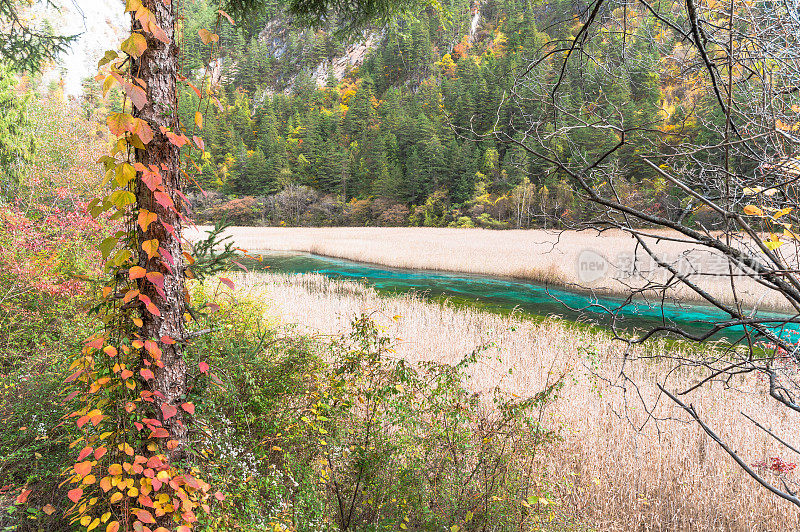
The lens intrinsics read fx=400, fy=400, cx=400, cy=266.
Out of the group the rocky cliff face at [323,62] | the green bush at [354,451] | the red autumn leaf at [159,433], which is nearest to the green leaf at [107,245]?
the red autumn leaf at [159,433]

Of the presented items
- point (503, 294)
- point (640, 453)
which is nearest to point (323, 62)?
point (503, 294)

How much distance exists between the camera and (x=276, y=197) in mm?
49000

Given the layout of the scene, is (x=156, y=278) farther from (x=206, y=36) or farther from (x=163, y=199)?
(x=206, y=36)

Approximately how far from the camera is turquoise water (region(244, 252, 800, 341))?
9.55 metres

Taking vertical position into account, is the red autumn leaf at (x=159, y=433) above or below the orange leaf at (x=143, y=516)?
above

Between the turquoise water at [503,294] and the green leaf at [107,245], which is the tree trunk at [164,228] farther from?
the turquoise water at [503,294]

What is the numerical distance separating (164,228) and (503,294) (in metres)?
12.5

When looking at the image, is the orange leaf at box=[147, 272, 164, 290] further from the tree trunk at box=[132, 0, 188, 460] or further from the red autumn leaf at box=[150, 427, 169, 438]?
the red autumn leaf at box=[150, 427, 169, 438]

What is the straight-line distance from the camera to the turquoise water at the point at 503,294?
9.55 meters

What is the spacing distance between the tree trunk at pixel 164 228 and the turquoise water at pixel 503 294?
22.7 ft

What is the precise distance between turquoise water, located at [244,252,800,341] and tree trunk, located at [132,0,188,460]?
693 cm

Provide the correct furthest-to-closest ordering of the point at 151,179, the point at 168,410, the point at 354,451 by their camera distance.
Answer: the point at 354,451 → the point at 168,410 → the point at 151,179

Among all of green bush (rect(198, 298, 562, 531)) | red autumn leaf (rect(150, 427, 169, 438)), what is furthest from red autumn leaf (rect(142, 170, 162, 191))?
green bush (rect(198, 298, 562, 531))

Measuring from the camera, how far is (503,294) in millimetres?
13305
